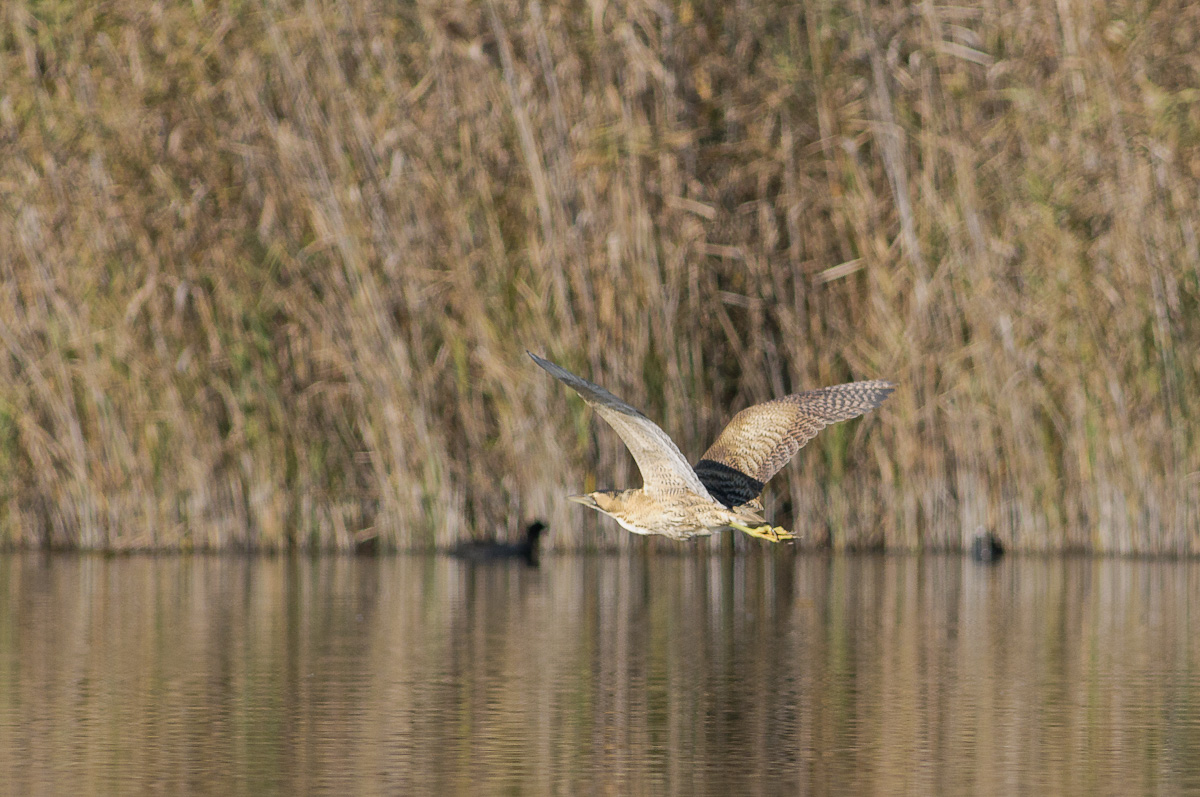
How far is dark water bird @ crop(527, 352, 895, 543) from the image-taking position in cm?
713

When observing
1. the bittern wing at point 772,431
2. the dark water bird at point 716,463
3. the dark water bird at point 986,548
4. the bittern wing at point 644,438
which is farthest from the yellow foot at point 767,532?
the dark water bird at point 986,548

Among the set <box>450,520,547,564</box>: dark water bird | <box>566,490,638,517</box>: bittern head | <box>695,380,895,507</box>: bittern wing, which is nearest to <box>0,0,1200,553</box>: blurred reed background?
<box>450,520,547,564</box>: dark water bird

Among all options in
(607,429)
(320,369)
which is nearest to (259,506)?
(320,369)

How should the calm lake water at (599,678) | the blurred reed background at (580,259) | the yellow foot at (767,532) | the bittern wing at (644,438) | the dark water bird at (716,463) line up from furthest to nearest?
the blurred reed background at (580,259) < the yellow foot at (767,532) < the dark water bird at (716,463) < the calm lake water at (599,678) < the bittern wing at (644,438)

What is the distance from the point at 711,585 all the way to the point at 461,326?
292cm

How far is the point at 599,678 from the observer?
364 inches

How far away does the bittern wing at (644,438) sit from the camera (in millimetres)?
6500

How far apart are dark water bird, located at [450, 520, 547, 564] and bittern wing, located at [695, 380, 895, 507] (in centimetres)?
570

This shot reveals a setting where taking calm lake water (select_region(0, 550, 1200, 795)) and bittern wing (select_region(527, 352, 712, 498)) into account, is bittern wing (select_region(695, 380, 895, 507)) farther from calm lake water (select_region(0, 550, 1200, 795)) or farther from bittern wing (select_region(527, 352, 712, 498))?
calm lake water (select_region(0, 550, 1200, 795))

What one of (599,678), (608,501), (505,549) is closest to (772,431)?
(608,501)

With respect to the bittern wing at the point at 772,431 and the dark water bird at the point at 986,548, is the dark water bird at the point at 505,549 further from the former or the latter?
the bittern wing at the point at 772,431

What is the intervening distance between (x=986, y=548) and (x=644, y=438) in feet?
25.7

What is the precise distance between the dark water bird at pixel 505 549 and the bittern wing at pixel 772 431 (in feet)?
18.7

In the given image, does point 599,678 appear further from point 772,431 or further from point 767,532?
point 767,532
